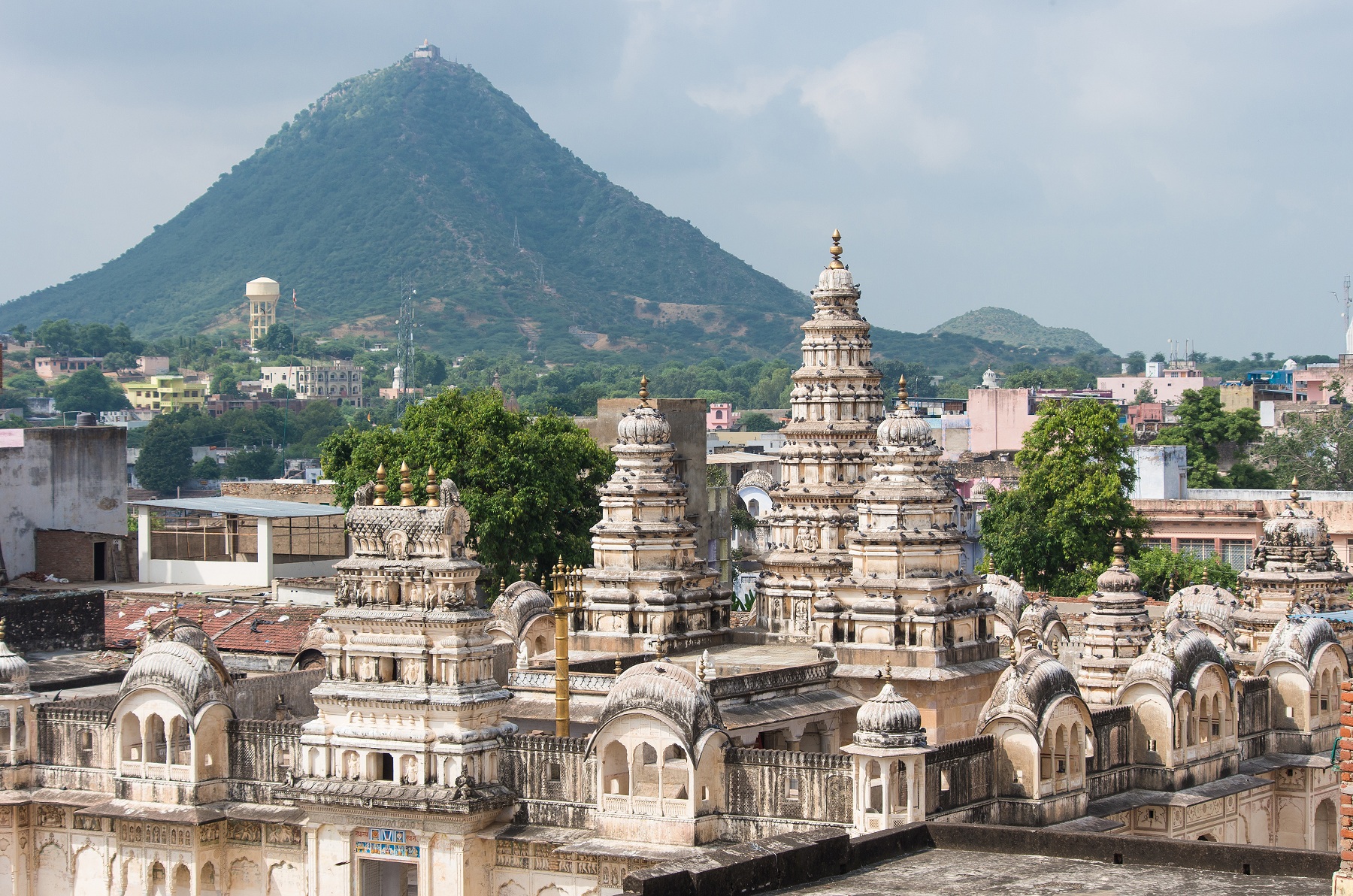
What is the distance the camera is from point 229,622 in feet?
174

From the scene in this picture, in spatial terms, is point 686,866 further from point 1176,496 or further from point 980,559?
point 1176,496

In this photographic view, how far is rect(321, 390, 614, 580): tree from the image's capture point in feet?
191

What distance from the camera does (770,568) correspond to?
46.3 metres

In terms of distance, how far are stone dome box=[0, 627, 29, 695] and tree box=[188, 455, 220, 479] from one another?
115 metres

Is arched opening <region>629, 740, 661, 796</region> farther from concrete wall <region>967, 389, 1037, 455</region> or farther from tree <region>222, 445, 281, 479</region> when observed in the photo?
tree <region>222, 445, 281, 479</region>

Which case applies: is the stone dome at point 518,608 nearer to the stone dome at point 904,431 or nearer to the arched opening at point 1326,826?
the stone dome at point 904,431

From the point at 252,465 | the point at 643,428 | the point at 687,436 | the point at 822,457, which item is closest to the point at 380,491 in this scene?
the point at 643,428

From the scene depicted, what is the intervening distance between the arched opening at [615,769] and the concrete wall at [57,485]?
3301 centimetres

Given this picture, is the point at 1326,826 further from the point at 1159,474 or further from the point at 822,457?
the point at 1159,474

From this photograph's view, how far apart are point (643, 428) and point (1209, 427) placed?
2442 inches

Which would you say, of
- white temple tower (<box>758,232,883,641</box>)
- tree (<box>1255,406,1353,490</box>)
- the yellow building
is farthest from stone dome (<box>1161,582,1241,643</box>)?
the yellow building

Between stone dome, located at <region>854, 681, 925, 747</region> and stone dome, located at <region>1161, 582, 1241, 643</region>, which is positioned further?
stone dome, located at <region>1161, 582, 1241, 643</region>

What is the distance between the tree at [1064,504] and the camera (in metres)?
66.7

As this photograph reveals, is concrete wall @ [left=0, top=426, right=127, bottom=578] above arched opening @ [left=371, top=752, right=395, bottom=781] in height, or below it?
above
